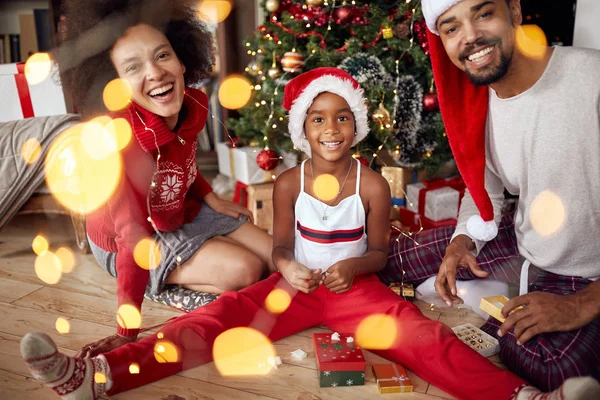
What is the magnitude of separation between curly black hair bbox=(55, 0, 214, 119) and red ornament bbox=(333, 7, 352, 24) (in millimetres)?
698

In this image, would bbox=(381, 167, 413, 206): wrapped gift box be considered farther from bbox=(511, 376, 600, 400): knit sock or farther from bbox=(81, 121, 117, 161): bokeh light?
bbox=(511, 376, 600, 400): knit sock

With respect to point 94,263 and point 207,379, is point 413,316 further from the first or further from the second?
point 94,263

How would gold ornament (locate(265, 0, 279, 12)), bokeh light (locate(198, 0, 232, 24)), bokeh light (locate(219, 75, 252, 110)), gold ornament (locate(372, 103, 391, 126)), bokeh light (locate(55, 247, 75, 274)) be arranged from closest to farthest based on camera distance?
1. bokeh light (locate(55, 247, 75, 274))
2. gold ornament (locate(372, 103, 391, 126))
3. gold ornament (locate(265, 0, 279, 12))
4. bokeh light (locate(219, 75, 252, 110))
5. bokeh light (locate(198, 0, 232, 24))

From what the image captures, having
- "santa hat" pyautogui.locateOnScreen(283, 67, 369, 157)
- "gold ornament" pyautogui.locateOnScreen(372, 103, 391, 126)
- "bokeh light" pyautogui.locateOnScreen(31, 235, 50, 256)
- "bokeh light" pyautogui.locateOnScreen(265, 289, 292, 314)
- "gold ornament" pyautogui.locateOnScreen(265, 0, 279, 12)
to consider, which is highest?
"gold ornament" pyautogui.locateOnScreen(265, 0, 279, 12)

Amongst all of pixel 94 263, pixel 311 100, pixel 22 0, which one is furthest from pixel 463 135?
pixel 22 0

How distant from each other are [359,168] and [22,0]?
2.58 m

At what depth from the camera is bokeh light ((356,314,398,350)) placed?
1393 mm

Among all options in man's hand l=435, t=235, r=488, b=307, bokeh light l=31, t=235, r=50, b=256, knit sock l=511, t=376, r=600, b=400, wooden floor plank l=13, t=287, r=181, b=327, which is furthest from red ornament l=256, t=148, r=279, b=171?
knit sock l=511, t=376, r=600, b=400

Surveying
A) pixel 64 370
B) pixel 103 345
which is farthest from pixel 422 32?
pixel 64 370

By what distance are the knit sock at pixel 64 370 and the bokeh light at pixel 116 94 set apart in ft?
2.39

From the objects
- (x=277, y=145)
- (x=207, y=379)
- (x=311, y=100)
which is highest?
(x=311, y=100)

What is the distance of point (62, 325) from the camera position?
1.58 metres

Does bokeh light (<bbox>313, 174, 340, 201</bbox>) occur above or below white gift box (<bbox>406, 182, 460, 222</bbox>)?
above

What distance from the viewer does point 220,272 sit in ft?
5.48
